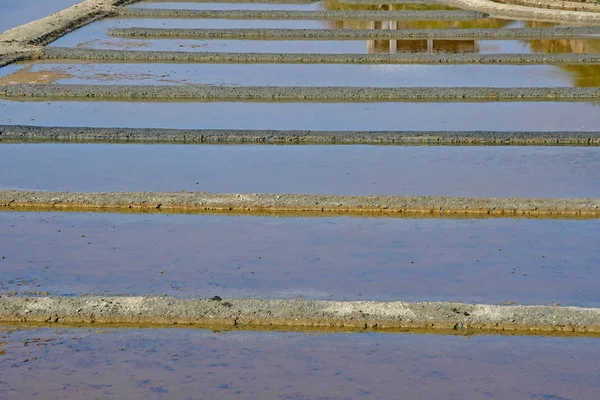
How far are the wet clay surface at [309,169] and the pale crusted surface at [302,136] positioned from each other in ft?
0.68

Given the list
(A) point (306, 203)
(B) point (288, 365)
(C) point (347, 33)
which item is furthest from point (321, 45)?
(B) point (288, 365)

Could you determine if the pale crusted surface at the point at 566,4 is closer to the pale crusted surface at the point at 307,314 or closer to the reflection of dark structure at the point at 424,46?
the reflection of dark structure at the point at 424,46

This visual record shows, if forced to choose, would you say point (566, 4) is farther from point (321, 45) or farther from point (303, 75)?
point (303, 75)

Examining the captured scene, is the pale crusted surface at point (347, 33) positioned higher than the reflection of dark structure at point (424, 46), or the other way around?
the pale crusted surface at point (347, 33)

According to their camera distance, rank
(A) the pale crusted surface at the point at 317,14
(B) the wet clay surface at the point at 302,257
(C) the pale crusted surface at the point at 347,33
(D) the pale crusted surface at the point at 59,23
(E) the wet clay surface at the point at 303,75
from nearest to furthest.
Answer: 1. (B) the wet clay surface at the point at 302,257
2. (E) the wet clay surface at the point at 303,75
3. (D) the pale crusted surface at the point at 59,23
4. (C) the pale crusted surface at the point at 347,33
5. (A) the pale crusted surface at the point at 317,14

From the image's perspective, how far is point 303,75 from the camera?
695 inches

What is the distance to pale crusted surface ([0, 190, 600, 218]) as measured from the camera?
10.1 metres

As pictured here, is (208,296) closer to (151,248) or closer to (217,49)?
(151,248)

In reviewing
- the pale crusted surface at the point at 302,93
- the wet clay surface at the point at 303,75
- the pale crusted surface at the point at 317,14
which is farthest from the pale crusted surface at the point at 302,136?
the pale crusted surface at the point at 317,14

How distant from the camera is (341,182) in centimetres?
1115

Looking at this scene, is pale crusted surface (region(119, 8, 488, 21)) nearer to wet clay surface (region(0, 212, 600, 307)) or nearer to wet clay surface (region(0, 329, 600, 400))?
wet clay surface (region(0, 212, 600, 307))

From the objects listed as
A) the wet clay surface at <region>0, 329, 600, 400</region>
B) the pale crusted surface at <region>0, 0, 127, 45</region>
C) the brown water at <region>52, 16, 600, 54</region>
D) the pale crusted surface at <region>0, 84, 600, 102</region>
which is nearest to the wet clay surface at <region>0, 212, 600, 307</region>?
the wet clay surface at <region>0, 329, 600, 400</region>

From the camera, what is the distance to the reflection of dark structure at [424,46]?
20.7m

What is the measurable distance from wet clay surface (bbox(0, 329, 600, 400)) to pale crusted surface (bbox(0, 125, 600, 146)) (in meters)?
5.74
